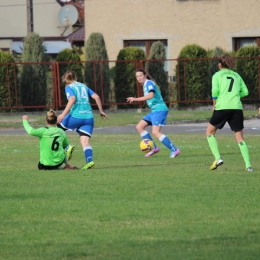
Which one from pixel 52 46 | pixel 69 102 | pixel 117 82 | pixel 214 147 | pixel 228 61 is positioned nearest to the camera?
pixel 228 61

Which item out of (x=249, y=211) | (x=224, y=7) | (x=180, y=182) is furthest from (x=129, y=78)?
(x=249, y=211)

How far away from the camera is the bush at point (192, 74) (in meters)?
38.2

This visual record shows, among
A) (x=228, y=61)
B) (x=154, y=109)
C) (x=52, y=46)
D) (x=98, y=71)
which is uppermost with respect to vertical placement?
(x=52, y=46)

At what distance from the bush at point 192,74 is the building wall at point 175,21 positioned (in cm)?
645

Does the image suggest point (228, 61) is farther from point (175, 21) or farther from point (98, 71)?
point (175, 21)

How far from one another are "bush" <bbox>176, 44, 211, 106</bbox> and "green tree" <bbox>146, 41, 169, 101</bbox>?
665 mm

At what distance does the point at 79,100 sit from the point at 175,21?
3082 cm

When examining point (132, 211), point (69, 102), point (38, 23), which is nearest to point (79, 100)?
point (69, 102)

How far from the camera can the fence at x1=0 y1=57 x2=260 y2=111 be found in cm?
3719

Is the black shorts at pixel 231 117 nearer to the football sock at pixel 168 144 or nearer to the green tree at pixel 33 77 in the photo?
the football sock at pixel 168 144

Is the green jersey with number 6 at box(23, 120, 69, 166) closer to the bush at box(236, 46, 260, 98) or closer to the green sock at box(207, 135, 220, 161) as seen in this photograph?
the green sock at box(207, 135, 220, 161)

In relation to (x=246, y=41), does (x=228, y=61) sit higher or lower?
lower

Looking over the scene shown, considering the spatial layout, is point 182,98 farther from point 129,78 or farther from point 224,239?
point 224,239

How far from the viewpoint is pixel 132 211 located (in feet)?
32.6
